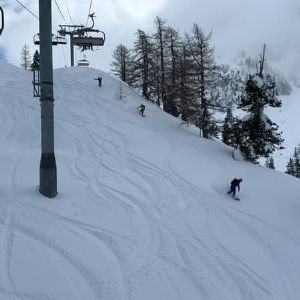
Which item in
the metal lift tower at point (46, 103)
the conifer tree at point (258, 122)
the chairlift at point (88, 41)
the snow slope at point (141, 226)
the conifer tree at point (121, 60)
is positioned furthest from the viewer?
the conifer tree at point (121, 60)

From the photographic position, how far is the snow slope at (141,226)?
9055mm

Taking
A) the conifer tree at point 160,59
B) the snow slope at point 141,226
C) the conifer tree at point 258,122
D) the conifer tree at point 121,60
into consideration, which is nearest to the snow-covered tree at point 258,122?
the conifer tree at point 258,122

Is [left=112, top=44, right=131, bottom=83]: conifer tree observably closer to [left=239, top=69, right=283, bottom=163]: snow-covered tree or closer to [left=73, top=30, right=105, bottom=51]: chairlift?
[left=73, top=30, right=105, bottom=51]: chairlift

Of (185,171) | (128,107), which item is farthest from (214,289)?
(128,107)

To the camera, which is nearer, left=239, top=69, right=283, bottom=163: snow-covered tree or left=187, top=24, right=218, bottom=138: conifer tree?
left=239, top=69, right=283, bottom=163: snow-covered tree

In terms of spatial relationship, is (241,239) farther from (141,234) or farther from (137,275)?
(137,275)

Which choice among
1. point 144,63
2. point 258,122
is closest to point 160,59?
point 144,63

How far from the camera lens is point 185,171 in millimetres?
21203

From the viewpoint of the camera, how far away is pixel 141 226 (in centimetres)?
1218

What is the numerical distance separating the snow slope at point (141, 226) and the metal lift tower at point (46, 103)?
0.49m

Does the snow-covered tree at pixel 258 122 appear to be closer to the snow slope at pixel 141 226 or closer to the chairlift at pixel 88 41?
the snow slope at pixel 141 226

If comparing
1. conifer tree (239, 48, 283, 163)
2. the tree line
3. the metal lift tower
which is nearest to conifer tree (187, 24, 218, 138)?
the tree line

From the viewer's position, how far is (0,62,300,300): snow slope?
905cm

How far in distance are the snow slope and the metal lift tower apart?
49 cm
